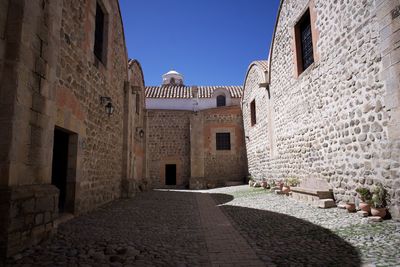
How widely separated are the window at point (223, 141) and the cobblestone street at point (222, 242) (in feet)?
40.7

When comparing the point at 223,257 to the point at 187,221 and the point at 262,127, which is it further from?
the point at 262,127

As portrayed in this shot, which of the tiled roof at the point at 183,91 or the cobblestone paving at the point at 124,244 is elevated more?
the tiled roof at the point at 183,91

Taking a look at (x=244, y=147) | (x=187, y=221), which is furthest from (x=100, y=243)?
(x=244, y=147)

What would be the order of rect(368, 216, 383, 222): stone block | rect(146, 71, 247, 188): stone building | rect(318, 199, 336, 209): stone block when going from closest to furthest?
rect(368, 216, 383, 222): stone block < rect(318, 199, 336, 209): stone block < rect(146, 71, 247, 188): stone building

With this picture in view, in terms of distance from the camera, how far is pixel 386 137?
498cm

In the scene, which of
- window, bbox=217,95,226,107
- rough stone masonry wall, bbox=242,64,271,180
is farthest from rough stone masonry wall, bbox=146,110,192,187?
window, bbox=217,95,226,107

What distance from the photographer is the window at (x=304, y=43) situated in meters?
8.70

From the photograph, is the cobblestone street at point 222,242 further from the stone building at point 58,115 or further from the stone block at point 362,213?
the stone building at point 58,115

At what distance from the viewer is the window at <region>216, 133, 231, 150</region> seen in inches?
719

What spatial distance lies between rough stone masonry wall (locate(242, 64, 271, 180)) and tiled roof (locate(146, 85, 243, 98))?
5.84m

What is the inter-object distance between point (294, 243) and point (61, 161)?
527 centimetres

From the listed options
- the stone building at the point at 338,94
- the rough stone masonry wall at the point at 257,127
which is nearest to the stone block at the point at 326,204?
the stone building at the point at 338,94

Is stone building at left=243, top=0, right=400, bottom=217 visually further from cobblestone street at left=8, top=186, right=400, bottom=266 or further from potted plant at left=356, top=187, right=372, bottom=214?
cobblestone street at left=8, top=186, right=400, bottom=266

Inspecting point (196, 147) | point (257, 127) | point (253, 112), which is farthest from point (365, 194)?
point (196, 147)
